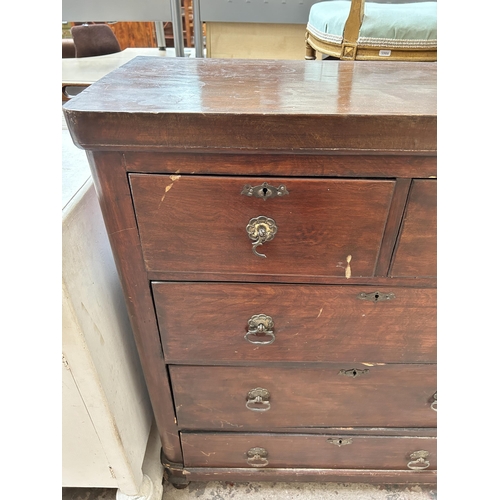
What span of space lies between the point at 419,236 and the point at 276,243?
0.20m

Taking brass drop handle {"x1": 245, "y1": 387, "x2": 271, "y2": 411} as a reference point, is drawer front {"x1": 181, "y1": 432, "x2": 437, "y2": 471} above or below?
below

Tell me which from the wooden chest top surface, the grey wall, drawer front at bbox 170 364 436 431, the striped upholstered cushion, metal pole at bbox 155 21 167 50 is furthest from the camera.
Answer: metal pole at bbox 155 21 167 50

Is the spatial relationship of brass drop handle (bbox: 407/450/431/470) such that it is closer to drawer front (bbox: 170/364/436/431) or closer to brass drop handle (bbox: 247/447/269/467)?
drawer front (bbox: 170/364/436/431)

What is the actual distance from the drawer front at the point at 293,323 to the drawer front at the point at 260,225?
0.16ft

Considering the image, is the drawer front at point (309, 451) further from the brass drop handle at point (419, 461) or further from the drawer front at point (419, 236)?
the drawer front at point (419, 236)

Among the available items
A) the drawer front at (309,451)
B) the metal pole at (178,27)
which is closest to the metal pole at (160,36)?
the metal pole at (178,27)

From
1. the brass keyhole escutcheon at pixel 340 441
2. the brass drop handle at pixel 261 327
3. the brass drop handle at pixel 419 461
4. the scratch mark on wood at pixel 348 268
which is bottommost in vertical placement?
the brass drop handle at pixel 419 461

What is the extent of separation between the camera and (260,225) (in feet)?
1.73

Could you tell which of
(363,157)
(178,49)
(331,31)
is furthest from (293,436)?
(331,31)

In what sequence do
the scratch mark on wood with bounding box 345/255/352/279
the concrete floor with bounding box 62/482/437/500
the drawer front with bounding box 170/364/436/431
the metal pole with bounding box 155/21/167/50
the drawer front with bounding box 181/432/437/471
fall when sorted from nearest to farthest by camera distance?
the scratch mark on wood with bounding box 345/255/352/279 → the drawer front with bounding box 170/364/436/431 → the drawer front with bounding box 181/432/437/471 → the concrete floor with bounding box 62/482/437/500 → the metal pole with bounding box 155/21/167/50

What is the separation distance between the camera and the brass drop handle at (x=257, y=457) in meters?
0.87

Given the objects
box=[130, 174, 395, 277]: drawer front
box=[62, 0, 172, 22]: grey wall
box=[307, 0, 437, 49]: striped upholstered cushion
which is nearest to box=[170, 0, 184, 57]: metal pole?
box=[62, 0, 172, 22]: grey wall

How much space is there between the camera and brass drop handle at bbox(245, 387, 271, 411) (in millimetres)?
762
